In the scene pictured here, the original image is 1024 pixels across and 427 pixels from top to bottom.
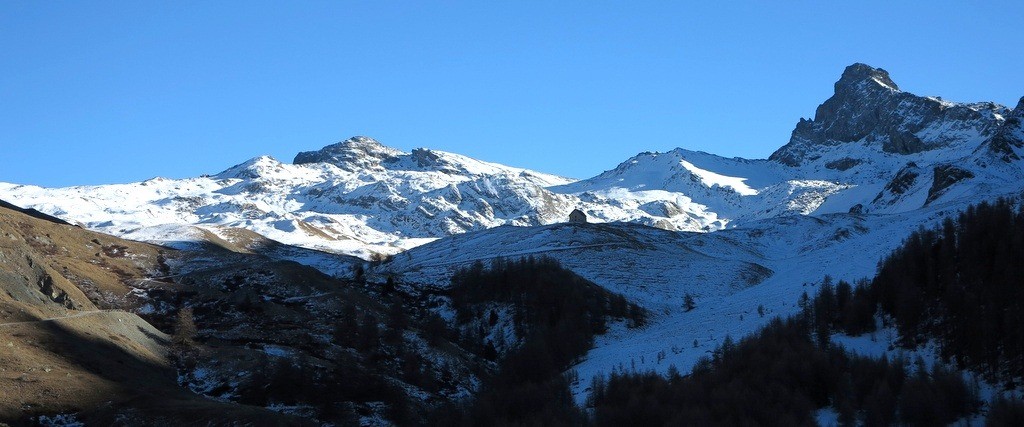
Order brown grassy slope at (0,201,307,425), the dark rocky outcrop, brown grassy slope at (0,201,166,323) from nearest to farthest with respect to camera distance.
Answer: brown grassy slope at (0,201,307,425) < brown grassy slope at (0,201,166,323) < the dark rocky outcrop

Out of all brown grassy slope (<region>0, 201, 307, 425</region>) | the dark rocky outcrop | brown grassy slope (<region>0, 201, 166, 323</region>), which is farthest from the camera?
the dark rocky outcrop

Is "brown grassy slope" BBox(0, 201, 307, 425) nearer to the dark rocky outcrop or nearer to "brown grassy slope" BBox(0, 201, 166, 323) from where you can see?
"brown grassy slope" BBox(0, 201, 166, 323)

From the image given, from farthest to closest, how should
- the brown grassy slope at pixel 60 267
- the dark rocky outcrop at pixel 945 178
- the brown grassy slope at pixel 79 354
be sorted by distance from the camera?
the dark rocky outcrop at pixel 945 178 < the brown grassy slope at pixel 60 267 < the brown grassy slope at pixel 79 354

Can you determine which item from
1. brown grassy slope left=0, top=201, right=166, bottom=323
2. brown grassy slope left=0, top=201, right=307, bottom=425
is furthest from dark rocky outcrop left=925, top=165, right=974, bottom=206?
brown grassy slope left=0, top=201, right=307, bottom=425

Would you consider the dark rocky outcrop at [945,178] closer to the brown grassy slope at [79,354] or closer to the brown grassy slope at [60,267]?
the brown grassy slope at [60,267]

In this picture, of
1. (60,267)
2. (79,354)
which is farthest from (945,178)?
(79,354)

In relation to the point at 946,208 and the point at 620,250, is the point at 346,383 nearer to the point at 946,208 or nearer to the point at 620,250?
the point at 620,250

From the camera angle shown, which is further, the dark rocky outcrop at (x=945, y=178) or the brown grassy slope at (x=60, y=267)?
the dark rocky outcrop at (x=945, y=178)

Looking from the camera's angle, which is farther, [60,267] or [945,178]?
[945,178]

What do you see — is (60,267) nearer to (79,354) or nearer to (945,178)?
(79,354)

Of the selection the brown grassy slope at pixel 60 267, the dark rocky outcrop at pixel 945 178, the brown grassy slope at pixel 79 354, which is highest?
the dark rocky outcrop at pixel 945 178

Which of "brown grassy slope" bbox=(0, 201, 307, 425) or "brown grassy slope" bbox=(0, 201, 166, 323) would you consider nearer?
"brown grassy slope" bbox=(0, 201, 307, 425)

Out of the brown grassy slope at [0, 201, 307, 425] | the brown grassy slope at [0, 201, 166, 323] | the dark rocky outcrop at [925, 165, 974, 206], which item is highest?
the dark rocky outcrop at [925, 165, 974, 206]

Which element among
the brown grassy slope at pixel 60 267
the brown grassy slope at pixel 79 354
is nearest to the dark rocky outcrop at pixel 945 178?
the brown grassy slope at pixel 60 267
